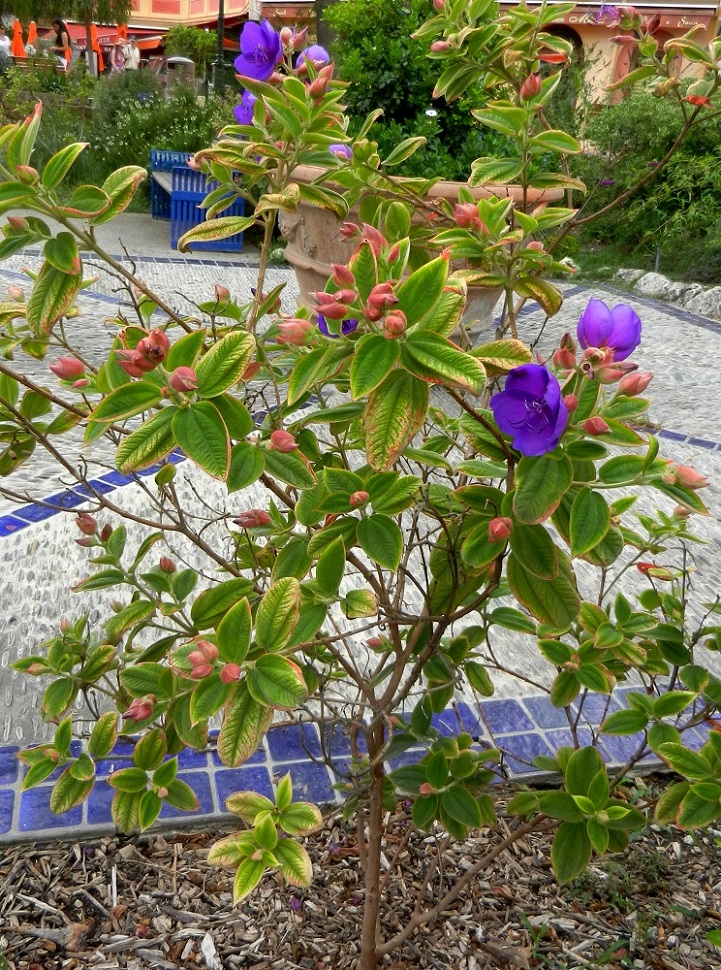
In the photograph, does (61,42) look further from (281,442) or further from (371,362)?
(371,362)

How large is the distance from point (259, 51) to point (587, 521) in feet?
2.73

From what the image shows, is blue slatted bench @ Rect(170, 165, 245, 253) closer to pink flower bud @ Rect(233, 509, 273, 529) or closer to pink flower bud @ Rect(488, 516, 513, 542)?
pink flower bud @ Rect(233, 509, 273, 529)

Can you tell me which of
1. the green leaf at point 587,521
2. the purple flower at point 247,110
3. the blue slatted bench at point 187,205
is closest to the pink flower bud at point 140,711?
the green leaf at point 587,521

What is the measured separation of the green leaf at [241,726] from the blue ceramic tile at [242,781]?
0.87 metres

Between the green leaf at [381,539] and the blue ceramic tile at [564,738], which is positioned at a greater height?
the green leaf at [381,539]

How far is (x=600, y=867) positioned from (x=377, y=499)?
1011 millimetres

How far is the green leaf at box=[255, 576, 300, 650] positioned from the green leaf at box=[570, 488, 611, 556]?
0.93 feet

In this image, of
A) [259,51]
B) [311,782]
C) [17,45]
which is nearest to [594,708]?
[311,782]

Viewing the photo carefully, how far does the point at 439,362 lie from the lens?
708 millimetres

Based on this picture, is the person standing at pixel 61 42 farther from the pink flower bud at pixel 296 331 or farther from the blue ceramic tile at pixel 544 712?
the pink flower bud at pixel 296 331

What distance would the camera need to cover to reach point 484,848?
1.55m

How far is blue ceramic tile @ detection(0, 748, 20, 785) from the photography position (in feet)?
5.25

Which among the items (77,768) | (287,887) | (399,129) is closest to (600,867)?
(287,887)

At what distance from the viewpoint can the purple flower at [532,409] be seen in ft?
2.44
